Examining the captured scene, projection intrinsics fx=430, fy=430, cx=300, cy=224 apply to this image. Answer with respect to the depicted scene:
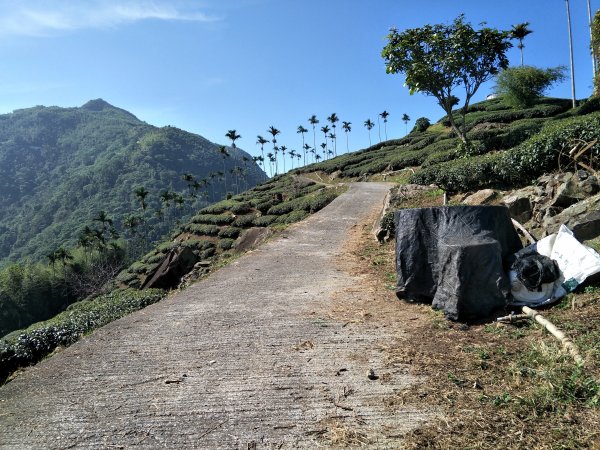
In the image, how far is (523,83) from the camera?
4244 cm

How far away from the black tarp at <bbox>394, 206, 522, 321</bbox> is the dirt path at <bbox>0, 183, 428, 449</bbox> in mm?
680

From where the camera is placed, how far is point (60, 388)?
3998 millimetres

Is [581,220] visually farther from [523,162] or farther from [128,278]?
[128,278]

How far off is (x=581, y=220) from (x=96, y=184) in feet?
493

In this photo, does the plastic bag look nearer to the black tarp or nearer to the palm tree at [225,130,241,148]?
the black tarp

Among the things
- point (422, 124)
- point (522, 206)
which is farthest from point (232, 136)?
point (522, 206)

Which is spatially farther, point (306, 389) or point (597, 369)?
point (306, 389)

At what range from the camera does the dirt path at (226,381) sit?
3066 mm

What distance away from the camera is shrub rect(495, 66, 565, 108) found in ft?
139

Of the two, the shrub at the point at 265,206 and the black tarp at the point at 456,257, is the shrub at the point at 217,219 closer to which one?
the shrub at the point at 265,206

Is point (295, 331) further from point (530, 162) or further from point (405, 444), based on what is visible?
point (530, 162)

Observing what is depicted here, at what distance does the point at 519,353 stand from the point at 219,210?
35.6m

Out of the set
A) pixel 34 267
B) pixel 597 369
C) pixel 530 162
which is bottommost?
pixel 34 267

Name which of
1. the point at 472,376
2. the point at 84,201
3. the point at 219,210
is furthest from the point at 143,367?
the point at 84,201
